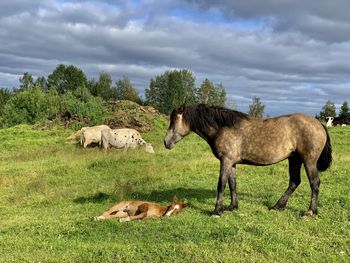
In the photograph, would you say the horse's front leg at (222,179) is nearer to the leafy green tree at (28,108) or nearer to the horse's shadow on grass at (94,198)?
the horse's shadow on grass at (94,198)

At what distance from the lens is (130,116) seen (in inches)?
1232

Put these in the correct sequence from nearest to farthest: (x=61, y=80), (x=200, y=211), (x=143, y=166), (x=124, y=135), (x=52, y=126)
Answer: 1. (x=200, y=211)
2. (x=143, y=166)
3. (x=124, y=135)
4. (x=52, y=126)
5. (x=61, y=80)

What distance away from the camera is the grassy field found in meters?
6.84

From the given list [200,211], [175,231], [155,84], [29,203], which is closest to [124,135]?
[29,203]

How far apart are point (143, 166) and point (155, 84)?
6151 centimetres

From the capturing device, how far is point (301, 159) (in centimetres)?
931

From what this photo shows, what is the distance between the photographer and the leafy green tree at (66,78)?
3386 inches

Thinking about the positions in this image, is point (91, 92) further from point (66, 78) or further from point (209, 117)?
point (209, 117)

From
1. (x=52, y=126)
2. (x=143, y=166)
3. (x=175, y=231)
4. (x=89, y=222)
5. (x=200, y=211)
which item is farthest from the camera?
(x=52, y=126)

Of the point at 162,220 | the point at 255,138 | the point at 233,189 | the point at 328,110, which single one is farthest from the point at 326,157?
the point at 328,110

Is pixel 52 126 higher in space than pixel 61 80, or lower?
lower

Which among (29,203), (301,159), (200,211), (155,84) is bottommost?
(29,203)

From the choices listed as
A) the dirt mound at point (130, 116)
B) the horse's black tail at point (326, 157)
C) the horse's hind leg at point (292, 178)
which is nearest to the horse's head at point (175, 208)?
the horse's hind leg at point (292, 178)

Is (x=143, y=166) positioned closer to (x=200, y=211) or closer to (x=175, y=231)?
(x=200, y=211)
